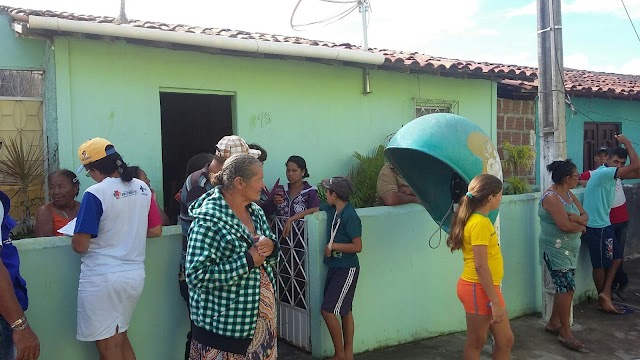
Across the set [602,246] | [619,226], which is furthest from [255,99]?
[619,226]

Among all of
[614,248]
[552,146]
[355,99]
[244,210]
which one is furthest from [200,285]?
[614,248]

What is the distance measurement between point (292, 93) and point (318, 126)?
1.74 ft

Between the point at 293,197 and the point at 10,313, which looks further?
the point at 293,197

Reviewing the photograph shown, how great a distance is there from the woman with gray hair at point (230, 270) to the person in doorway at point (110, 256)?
1.81 feet

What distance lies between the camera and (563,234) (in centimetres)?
490

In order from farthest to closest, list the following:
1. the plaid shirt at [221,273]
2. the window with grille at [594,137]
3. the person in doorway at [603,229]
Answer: the window with grille at [594,137], the person in doorway at [603,229], the plaid shirt at [221,273]

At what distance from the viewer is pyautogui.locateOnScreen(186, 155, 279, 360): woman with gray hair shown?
2.60 m

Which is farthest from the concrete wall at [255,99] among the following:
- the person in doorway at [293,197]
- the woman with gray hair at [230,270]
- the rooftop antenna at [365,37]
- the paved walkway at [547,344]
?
the woman with gray hair at [230,270]

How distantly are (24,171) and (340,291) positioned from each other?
319cm

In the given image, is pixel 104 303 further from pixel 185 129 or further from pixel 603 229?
pixel 185 129

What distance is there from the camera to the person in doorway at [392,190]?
203 inches

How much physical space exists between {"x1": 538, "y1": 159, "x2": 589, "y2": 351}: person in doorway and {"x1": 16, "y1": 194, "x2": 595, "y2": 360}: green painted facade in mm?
603

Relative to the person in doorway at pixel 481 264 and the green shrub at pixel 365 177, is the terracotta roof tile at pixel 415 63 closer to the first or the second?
the green shrub at pixel 365 177

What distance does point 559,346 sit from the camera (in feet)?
15.9
